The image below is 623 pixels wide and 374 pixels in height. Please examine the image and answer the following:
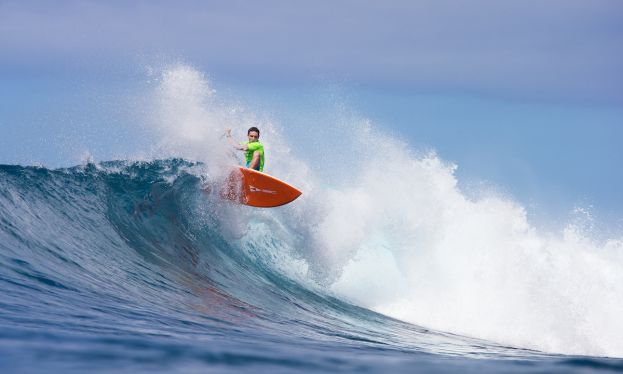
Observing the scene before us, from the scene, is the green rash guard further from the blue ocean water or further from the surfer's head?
the blue ocean water

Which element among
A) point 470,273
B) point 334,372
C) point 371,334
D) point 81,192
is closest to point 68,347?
point 334,372

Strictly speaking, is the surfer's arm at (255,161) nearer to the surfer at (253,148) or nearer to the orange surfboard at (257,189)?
the surfer at (253,148)

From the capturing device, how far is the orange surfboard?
35.6ft

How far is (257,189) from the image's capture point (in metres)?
11.0

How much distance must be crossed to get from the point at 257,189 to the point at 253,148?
0.78m

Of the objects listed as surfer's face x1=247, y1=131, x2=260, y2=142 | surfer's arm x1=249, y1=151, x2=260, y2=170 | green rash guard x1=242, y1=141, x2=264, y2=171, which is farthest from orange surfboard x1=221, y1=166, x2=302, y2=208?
surfer's face x1=247, y1=131, x2=260, y2=142

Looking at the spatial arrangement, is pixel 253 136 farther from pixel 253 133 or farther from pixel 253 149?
pixel 253 149

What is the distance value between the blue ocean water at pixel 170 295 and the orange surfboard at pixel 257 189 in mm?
521

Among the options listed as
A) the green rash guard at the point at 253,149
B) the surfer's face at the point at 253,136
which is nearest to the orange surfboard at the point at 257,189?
the green rash guard at the point at 253,149

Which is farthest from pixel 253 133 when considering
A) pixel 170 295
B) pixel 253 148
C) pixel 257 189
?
pixel 170 295

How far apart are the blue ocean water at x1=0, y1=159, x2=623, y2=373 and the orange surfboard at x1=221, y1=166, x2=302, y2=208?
521mm

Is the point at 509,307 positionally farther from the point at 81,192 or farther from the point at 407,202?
the point at 81,192

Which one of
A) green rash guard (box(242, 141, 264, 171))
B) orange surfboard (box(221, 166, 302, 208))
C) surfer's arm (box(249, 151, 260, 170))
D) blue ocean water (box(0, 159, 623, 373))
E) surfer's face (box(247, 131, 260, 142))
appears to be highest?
surfer's face (box(247, 131, 260, 142))

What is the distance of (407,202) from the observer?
15211 mm
